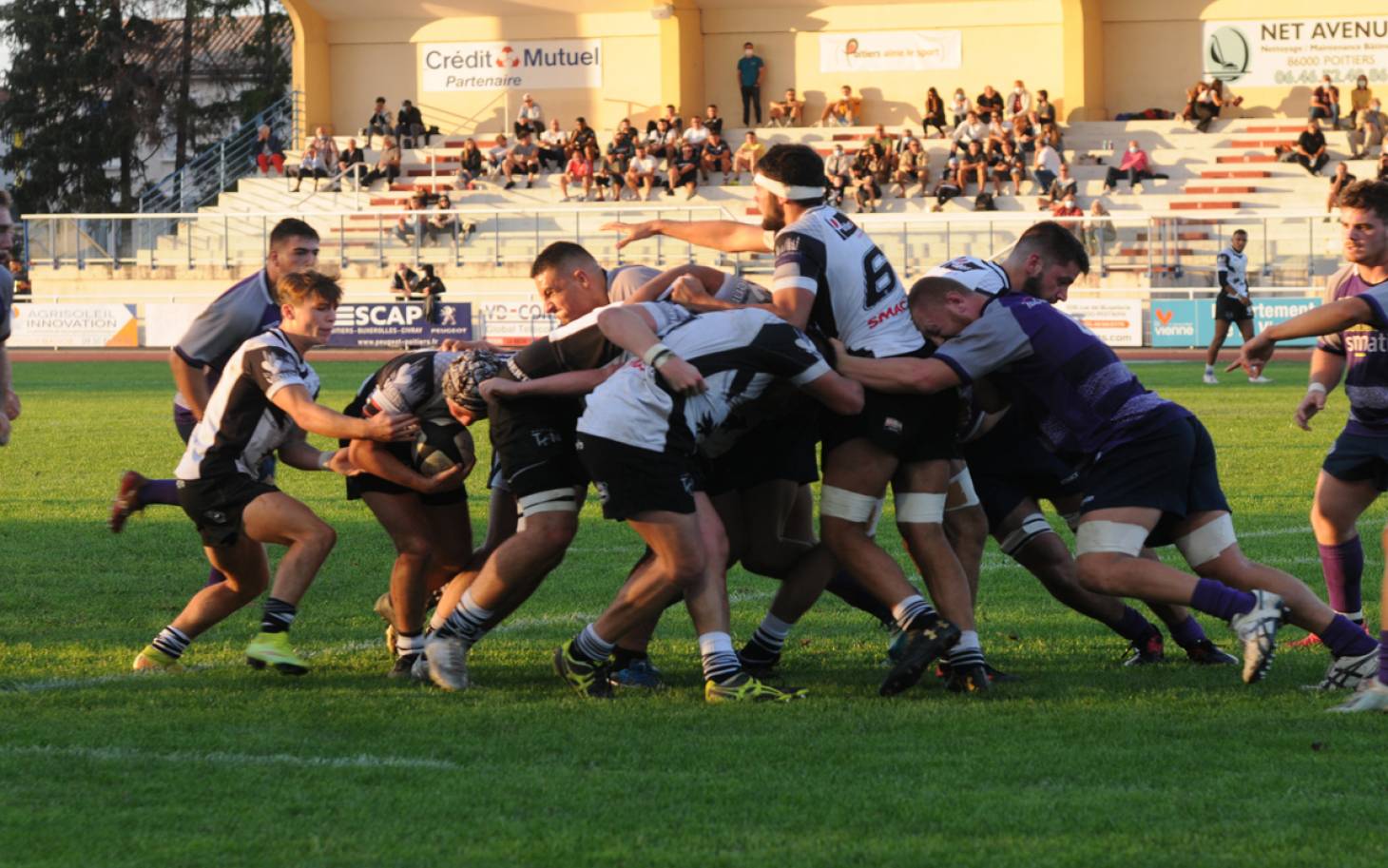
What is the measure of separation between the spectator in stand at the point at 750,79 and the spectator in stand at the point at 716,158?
3734 mm

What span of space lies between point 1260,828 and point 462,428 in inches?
134

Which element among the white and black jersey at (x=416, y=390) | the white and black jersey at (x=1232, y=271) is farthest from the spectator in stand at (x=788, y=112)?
the white and black jersey at (x=416, y=390)

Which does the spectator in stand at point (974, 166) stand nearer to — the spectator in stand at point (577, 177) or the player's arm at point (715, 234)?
the spectator in stand at point (577, 177)

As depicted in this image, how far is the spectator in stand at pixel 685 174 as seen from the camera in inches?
1555

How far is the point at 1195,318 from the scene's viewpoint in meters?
31.4

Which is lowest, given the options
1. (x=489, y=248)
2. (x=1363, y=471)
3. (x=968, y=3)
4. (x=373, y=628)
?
(x=373, y=628)

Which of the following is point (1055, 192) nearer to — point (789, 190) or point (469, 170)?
point (469, 170)

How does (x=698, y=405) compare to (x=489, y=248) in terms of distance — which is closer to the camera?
(x=698, y=405)

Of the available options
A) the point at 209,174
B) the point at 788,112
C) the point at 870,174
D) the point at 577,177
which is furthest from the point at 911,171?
the point at 209,174

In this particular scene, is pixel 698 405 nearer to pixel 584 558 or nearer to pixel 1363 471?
pixel 1363 471

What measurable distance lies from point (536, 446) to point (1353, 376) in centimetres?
316

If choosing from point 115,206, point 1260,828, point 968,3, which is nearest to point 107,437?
point 1260,828

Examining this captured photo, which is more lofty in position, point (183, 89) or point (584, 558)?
point (183, 89)

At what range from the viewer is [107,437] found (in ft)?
58.3
